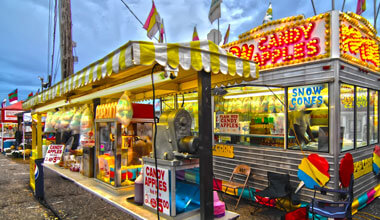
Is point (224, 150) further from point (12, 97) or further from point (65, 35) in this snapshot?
point (12, 97)

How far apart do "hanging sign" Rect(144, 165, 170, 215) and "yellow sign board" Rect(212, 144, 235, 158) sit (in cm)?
373

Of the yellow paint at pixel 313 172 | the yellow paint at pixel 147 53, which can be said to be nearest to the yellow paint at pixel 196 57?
the yellow paint at pixel 147 53

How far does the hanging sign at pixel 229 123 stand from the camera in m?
6.83

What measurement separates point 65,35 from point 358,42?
25.3 feet

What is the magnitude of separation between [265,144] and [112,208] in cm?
391

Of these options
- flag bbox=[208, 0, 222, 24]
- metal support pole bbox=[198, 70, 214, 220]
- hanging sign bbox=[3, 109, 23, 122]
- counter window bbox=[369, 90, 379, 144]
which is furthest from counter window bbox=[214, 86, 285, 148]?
hanging sign bbox=[3, 109, 23, 122]

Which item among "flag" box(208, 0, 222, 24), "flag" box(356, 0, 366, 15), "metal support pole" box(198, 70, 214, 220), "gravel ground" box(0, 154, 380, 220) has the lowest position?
"gravel ground" box(0, 154, 380, 220)

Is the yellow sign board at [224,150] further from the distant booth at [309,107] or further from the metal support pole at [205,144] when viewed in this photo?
the metal support pole at [205,144]

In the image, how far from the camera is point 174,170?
2.73m

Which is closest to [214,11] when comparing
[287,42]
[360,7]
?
[287,42]

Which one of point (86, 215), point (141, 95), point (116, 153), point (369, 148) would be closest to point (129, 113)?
point (116, 153)

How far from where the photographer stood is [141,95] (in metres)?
4.79

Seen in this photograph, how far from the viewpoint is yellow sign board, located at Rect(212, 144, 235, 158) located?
6.48 m

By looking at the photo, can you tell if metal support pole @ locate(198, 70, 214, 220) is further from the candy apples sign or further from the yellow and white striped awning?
the candy apples sign
